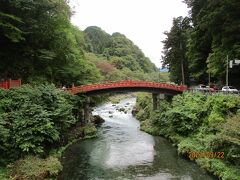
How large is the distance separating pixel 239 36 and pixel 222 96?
12239 mm

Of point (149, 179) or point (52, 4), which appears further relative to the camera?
point (52, 4)

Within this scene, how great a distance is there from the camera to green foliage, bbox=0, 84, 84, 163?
88.0 feet

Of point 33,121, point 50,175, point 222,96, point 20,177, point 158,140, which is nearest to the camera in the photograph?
point 20,177

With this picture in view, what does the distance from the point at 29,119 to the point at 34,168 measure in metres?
4.70

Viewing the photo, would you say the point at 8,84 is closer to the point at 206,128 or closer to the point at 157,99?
the point at 206,128

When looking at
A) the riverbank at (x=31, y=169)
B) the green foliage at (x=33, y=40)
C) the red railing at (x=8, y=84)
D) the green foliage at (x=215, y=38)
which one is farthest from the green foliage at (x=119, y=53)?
the riverbank at (x=31, y=169)

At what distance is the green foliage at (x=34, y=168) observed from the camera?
80.0 ft

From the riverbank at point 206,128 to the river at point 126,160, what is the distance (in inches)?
49.2

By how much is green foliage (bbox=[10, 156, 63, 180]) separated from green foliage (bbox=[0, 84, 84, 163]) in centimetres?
89

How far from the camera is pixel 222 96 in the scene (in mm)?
36438

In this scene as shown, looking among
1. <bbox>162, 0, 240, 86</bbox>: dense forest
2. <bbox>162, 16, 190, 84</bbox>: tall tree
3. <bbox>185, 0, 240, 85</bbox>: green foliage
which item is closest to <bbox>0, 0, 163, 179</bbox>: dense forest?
<bbox>162, 16, 190, 84</bbox>: tall tree

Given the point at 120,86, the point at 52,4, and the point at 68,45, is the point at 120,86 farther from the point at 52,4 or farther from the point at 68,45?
the point at 52,4

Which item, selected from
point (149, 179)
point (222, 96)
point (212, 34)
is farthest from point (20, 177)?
point (212, 34)
